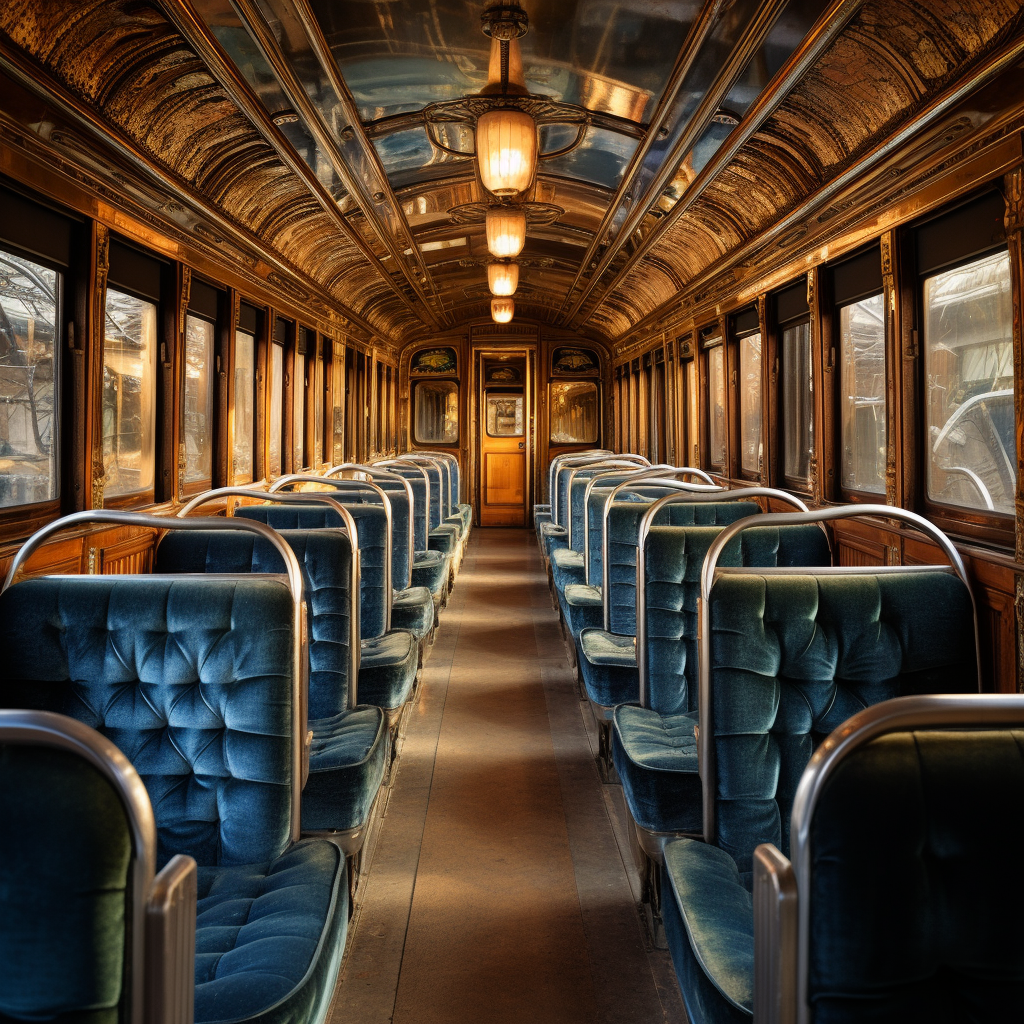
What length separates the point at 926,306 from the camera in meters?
3.80

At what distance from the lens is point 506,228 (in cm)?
546

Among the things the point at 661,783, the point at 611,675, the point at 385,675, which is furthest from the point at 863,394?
the point at 661,783

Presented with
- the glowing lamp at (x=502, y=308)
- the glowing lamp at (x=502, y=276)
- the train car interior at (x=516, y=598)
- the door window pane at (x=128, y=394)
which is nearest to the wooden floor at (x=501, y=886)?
the train car interior at (x=516, y=598)

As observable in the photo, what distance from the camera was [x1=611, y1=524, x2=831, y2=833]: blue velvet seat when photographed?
2564 millimetres

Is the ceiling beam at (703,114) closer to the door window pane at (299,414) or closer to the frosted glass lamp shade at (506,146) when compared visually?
the frosted glass lamp shade at (506,146)

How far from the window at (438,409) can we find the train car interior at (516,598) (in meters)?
6.52

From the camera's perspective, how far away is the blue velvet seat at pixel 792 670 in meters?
1.94

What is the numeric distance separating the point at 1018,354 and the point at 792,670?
5.17 ft

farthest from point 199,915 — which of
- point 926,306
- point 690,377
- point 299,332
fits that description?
point 690,377

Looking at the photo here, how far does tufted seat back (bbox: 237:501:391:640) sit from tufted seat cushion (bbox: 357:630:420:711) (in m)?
0.27

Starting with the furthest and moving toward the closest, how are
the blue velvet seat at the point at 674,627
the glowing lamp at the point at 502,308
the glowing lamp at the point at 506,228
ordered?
the glowing lamp at the point at 502,308 → the glowing lamp at the point at 506,228 → the blue velvet seat at the point at 674,627

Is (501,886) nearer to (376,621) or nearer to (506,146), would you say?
(376,621)

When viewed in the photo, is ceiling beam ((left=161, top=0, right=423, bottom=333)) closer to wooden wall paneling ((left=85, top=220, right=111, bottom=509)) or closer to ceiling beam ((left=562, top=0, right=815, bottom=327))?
wooden wall paneling ((left=85, top=220, right=111, bottom=509))

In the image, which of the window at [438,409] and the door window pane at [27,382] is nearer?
the door window pane at [27,382]
